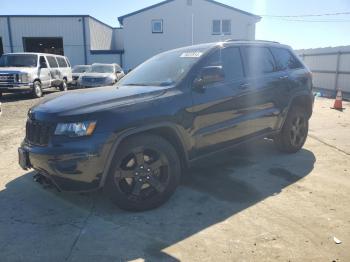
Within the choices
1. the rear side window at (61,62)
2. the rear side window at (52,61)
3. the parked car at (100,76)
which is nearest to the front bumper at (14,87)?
the rear side window at (52,61)

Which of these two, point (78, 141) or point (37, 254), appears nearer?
point (37, 254)

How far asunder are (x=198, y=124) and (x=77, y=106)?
1.42 metres

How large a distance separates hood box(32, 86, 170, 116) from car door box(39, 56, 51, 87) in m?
Result: 13.0

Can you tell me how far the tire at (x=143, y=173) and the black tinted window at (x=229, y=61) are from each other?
4.48 feet

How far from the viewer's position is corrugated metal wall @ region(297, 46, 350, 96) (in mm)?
16703

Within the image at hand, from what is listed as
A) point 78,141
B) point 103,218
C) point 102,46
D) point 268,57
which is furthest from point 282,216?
point 102,46

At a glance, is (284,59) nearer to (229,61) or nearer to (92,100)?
(229,61)

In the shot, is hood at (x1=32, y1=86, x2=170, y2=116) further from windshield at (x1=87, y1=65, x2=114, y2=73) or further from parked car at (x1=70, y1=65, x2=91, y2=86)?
parked car at (x1=70, y1=65, x2=91, y2=86)

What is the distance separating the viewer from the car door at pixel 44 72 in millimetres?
16531

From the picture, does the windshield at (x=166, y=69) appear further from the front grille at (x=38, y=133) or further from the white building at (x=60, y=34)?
the white building at (x=60, y=34)

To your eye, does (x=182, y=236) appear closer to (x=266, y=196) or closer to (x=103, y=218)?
(x=103, y=218)

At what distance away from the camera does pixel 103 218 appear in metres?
3.94

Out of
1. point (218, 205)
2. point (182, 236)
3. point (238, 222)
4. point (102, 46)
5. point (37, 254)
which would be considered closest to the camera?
point (37, 254)

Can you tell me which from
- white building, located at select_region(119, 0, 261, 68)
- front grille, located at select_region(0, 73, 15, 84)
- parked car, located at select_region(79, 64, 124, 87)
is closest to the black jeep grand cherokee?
front grille, located at select_region(0, 73, 15, 84)
